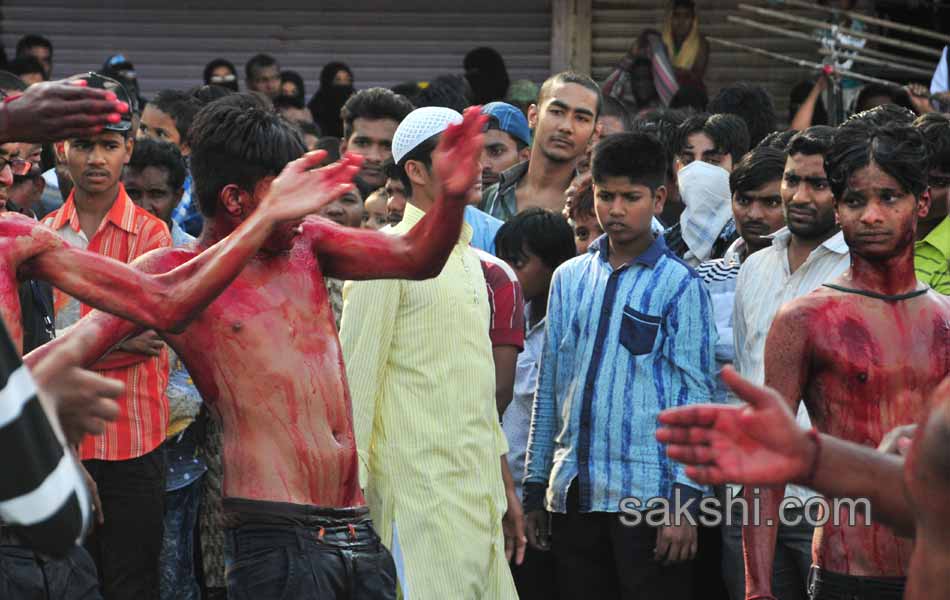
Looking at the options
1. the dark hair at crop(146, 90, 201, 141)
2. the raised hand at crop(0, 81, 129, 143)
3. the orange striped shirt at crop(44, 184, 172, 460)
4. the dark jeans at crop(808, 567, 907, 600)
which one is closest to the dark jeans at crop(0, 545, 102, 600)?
the orange striped shirt at crop(44, 184, 172, 460)

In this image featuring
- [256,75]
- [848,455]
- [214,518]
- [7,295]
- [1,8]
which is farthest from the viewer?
[1,8]

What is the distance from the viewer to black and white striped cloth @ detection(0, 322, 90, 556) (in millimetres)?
2691

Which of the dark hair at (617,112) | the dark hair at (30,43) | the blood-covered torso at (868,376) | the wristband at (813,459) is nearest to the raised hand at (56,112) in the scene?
the wristband at (813,459)

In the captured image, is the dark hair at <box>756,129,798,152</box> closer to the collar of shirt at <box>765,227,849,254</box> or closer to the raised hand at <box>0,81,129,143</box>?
the collar of shirt at <box>765,227,849,254</box>

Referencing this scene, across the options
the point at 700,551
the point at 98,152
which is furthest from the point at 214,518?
the point at 700,551

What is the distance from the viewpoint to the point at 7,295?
14.9 feet

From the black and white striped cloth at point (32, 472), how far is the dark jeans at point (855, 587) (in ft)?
8.39

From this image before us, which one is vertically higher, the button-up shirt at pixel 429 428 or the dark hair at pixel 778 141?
the dark hair at pixel 778 141

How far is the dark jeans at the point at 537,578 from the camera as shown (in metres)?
6.82

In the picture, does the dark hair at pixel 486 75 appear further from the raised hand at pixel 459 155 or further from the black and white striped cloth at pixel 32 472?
the black and white striped cloth at pixel 32 472

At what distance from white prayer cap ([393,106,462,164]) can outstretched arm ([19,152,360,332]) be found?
1688 millimetres

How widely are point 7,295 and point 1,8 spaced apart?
9.58m

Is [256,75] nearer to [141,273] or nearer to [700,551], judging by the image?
[700,551]

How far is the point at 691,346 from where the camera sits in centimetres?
618
